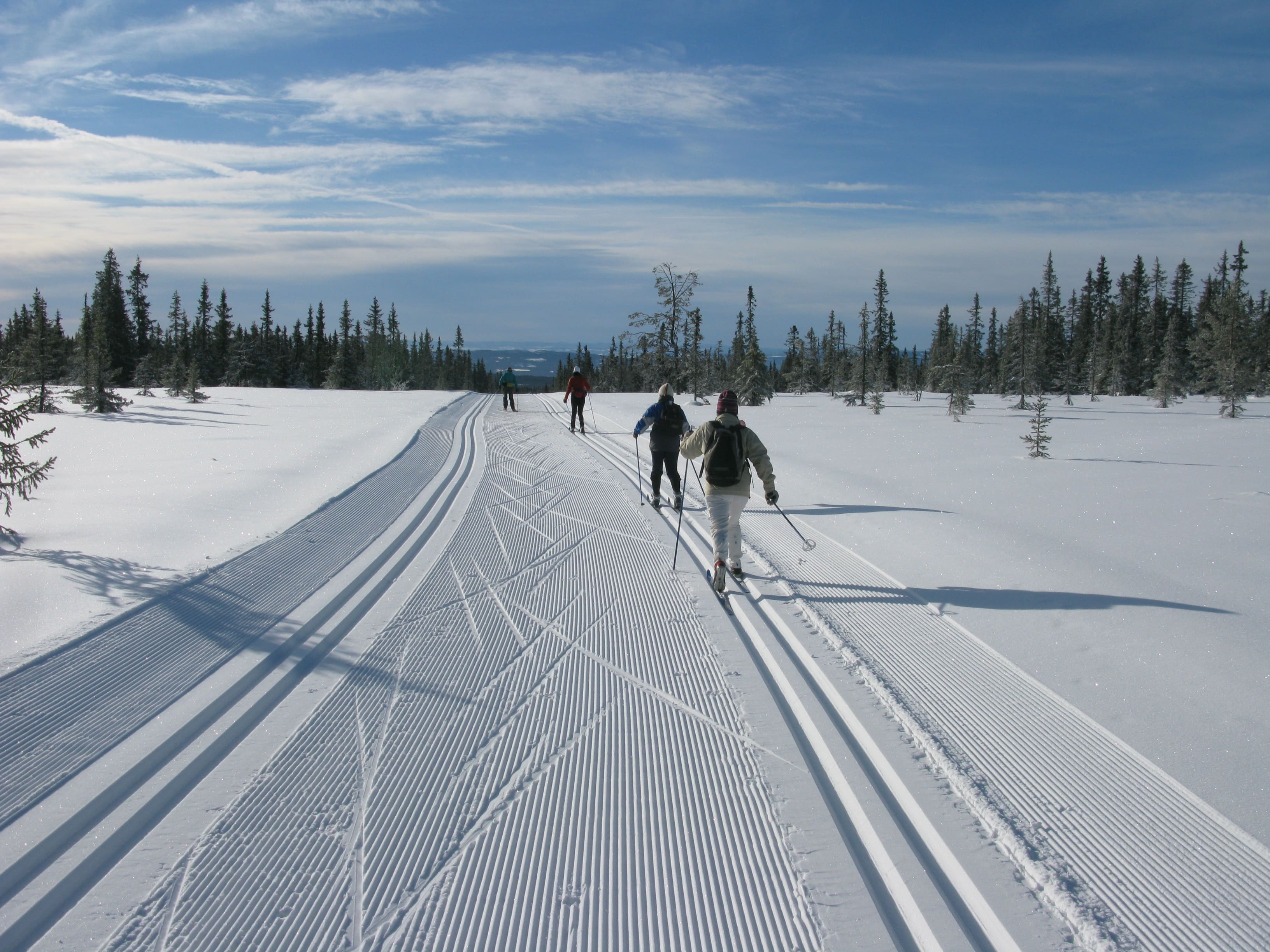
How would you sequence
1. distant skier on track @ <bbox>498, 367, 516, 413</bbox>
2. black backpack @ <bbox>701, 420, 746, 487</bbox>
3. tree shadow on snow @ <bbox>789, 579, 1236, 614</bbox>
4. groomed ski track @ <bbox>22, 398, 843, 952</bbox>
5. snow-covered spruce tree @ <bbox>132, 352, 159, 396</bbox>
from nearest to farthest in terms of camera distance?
groomed ski track @ <bbox>22, 398, 843, 952</bbox>, tree shadow on snow @ <bbox>789, 579, 1236, 614</bbox>, black backpack @ <bbox>701, 420, 746, 487</bbox>, distant skier on track @ <bbox>498, 367, 516, 413</bbox>, snow-covered spruce tree @ <bbox>132, 352, 159, 396</bbox>

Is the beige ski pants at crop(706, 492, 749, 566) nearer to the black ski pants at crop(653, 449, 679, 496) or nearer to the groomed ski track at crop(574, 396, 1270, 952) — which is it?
the groomed ski track at crop(574, 396, 1270, 952)

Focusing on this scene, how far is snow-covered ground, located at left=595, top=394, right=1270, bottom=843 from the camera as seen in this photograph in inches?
167

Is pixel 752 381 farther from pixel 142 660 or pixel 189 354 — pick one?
pixel 189 354

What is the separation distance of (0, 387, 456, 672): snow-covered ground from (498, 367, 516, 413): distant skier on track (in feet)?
18.3

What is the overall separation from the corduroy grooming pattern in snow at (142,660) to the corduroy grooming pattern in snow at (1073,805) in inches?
174

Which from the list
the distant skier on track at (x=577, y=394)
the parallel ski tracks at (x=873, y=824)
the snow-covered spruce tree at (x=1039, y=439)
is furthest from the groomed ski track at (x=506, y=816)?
the distant skier on track at (x=577, y=394)

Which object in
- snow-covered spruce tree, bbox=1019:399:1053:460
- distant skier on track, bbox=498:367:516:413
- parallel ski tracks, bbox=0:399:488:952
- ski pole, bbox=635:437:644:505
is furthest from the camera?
distant skier on track, bbox=498:367:516:413

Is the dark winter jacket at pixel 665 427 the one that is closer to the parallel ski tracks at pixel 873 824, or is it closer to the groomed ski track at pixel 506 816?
the groomed ski track at pixel 506 816

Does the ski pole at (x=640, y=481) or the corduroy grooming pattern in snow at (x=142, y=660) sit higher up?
the ski pole at (x=640, y=481)

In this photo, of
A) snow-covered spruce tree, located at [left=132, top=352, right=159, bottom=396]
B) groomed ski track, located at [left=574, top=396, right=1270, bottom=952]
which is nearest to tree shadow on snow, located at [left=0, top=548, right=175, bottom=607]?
groomed ski track, located at [left=574, top=396, right=1270, bottom=952]

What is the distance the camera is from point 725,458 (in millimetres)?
6676

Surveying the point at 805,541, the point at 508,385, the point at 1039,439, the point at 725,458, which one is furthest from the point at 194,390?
the point at 1039,439

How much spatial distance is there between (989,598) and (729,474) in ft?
8.53

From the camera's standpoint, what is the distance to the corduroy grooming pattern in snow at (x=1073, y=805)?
2.77 m
